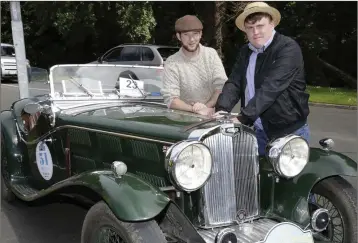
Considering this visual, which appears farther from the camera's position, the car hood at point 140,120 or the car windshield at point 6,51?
the car windshield at point 6,51

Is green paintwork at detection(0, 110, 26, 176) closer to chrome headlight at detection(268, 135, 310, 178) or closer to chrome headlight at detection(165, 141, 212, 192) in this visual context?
chrome headlight at detection(165, 141, 212, 192)

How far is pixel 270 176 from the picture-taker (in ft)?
11.2

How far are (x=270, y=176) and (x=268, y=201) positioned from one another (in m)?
0.19

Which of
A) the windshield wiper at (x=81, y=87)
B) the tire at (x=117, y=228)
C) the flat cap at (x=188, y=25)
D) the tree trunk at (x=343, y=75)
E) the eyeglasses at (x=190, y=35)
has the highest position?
the flat cap at (x=188, y=25)

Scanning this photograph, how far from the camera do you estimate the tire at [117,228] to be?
8.76ft

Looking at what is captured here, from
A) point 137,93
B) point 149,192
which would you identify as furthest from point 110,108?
point 149,192

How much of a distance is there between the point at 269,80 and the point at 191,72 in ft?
3.10

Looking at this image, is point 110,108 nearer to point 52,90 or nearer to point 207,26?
point 52,90

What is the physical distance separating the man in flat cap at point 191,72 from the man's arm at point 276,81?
2.40 feet

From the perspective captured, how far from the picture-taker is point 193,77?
412cm

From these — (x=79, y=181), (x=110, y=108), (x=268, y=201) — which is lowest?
(x=268, y=201)

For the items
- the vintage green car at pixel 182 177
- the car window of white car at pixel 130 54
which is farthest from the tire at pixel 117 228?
the car window of white car at pixel 130 54

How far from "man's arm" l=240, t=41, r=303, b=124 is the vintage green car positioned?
148 mm

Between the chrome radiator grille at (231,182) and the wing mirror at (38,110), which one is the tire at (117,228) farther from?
the wing mirror at (38,110)
